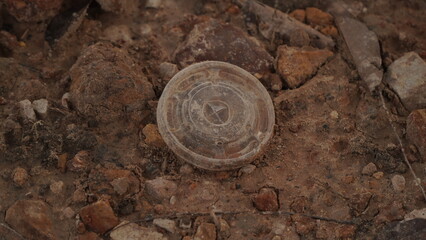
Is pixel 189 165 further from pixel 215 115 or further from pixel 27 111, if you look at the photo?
pixel 27 111

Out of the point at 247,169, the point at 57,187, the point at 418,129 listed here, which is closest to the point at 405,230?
the point at 418,129

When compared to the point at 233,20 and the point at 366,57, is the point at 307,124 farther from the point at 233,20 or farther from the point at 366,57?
the point at 233,20

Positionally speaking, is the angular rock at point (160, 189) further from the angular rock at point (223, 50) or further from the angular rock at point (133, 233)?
the angular rock at point (223, 50)

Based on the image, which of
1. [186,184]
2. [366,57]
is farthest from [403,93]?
[186,184]

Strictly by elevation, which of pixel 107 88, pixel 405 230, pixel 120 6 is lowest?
pixel 405 230

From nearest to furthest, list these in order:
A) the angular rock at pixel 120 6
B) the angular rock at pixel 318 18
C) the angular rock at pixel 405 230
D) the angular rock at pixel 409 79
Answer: the angular rock at pixel 405 230, the angular rock at pixel 409 79, the angular rock at pixel 120 6, the angular rock at pixel 318 18

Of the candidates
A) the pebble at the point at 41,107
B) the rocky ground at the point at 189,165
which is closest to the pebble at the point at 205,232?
the rocky ground at the point at 189,165
